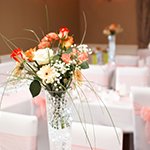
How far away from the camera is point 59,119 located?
1329 millimetres

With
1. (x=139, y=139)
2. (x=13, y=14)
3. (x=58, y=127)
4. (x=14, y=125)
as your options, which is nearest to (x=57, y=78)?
(x=58, y=127)

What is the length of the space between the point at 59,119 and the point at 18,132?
0.49m

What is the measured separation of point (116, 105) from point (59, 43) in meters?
1.30

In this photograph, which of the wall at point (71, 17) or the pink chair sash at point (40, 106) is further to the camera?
the wall at point (71, 17)

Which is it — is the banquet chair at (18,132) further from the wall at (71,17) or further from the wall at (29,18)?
the wall at (71,17)

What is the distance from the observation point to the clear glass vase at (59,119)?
1.31 metres

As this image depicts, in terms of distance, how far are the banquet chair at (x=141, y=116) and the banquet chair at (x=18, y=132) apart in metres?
0.79

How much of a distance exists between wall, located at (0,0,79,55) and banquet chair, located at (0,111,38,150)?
343 centimetres

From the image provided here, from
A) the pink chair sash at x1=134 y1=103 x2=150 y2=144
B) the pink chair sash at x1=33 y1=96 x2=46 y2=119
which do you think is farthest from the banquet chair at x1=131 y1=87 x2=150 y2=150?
the pink chair sash at x1=33 y1=96 x2=46 y2=119

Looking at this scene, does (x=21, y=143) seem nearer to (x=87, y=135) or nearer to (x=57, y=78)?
(x=87, y=135)

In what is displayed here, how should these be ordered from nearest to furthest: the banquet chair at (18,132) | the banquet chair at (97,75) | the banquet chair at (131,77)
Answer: the banquet chair at (18,132) < the banquet chair at (131,77) < the banquet chair at (97,75)

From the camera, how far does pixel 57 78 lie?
1277mm

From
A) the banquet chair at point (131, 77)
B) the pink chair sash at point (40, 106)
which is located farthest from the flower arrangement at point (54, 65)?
the banquet chair at point (131, 77)

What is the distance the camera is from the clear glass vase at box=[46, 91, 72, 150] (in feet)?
4.31
